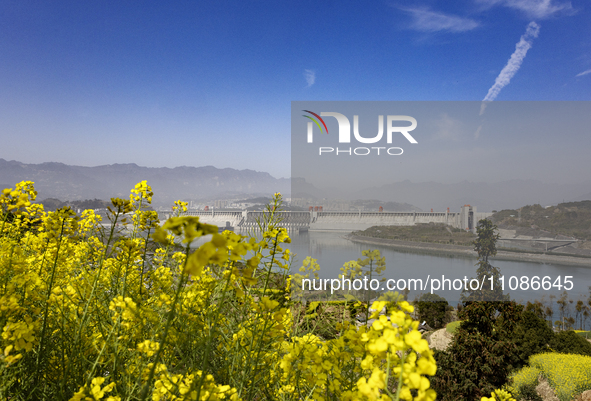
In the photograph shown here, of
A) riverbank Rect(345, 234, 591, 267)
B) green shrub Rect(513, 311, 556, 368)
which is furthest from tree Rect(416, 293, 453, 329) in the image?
riverbank Rect(345, 234, 591, 267)

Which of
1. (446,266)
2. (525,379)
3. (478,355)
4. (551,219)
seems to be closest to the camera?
(478,355)

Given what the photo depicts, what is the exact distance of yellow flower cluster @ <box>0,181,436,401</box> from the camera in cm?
64

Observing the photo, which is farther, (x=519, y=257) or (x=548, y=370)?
(x=519, y=257)

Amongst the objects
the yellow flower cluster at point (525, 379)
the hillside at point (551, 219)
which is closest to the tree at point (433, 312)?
the yellow flower cluster at point (525, 379)

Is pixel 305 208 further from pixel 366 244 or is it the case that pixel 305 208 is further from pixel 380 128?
pixel 380 128

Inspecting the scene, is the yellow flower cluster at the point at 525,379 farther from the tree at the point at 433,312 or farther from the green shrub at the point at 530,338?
the tree at the point at 433,312

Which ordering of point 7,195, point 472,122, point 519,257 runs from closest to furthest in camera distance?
point 7,195 → point 472,122 → point 519,257

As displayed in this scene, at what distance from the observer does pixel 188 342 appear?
1.35 m

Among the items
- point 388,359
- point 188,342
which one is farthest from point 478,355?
point 388,359

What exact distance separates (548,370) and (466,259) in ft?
78.8

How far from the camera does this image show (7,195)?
1.71 m

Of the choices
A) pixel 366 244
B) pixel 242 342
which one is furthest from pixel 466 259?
pixel 242 342

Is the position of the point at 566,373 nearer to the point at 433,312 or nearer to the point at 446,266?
the point at 433,312

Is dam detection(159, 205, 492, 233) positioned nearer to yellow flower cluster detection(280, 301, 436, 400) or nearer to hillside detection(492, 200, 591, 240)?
hillside detection(492, 200, 591, 240)
